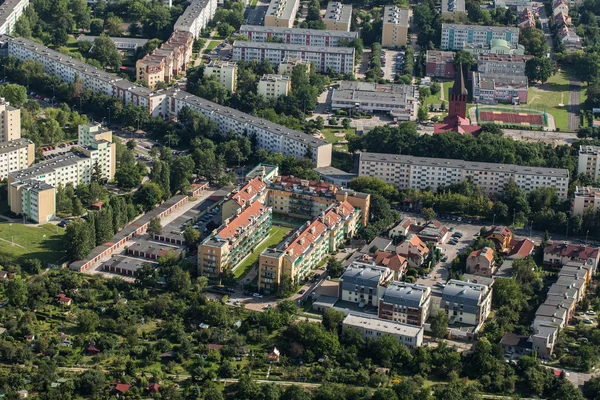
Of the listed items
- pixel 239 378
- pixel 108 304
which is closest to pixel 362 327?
pixel 239 378

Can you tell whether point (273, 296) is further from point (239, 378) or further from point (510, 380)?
point (510, 380)

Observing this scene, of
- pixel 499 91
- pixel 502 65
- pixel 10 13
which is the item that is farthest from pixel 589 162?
pixel 10 13

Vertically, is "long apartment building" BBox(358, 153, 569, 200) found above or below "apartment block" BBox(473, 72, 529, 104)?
below

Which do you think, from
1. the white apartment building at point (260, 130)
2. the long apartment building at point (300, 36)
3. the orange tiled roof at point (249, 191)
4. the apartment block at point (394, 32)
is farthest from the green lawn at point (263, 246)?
the apartment block at point (394, 32)

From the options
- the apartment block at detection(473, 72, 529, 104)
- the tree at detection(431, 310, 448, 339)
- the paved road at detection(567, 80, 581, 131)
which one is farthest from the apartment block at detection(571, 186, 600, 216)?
the apartment block at detection(473, 72, 529, 104)

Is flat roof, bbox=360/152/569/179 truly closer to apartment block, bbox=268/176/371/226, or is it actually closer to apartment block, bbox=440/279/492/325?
→ apartment block, bbox=268/176/371/226

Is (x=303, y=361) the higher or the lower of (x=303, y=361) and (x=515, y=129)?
the lower

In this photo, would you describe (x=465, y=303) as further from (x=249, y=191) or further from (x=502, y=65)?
(x=502, y=65)
